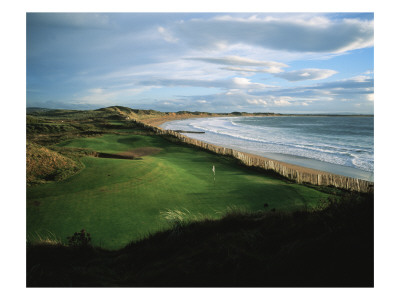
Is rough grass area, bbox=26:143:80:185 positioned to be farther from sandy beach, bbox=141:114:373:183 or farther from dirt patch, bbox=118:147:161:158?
sandy beach, bbox=141:114:373:183

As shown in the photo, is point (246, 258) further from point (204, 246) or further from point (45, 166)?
point (45, 166)

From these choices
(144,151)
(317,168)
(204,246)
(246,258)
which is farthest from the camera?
(144,151)

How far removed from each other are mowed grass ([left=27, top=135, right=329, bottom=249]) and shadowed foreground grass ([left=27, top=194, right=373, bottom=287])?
90 cm

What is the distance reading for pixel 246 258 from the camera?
2467mm

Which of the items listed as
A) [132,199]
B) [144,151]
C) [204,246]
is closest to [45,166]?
[132,199]

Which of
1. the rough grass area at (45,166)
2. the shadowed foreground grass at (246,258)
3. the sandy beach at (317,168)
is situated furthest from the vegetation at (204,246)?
the sandy beach at (317,168)

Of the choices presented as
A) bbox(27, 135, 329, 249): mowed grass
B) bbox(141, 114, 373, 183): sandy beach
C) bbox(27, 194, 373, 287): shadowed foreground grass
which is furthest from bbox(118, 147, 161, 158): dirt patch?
bbox(27, 194, 373, 287): shadowed foreground grass

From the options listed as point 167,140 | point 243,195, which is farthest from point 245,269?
point 167,140

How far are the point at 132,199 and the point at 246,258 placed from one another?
16.5ft

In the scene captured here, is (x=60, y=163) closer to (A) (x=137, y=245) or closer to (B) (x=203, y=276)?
(A) (x=137, y=245)

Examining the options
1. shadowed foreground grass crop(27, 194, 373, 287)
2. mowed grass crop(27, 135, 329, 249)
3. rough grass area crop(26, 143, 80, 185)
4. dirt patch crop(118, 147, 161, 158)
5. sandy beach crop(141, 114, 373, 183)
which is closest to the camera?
shadowed foreground grass crop(27, 194, 373, 287)

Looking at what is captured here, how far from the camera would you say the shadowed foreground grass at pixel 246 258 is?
228cm

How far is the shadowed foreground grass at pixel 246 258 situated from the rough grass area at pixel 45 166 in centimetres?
539

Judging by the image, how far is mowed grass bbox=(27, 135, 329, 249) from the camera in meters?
5.16
